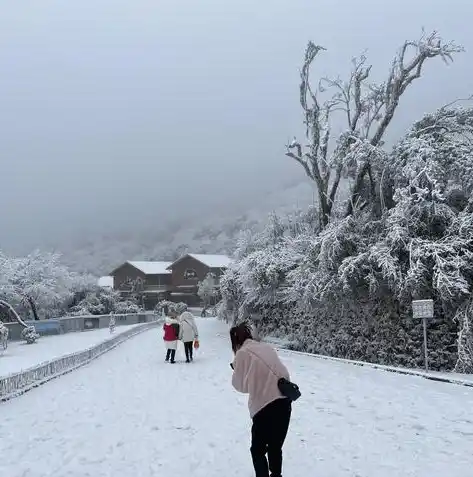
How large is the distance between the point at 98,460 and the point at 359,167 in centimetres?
1624

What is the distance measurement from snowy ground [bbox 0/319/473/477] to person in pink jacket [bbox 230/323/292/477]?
119 centimetres

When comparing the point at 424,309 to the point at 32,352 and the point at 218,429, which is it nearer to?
the point at 218,429

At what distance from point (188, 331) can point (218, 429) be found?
906 cm

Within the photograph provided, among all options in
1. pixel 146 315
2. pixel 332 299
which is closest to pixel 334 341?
pixel 332 299

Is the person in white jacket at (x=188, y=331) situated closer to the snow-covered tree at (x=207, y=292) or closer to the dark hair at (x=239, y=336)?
the dark hair at (x=239, y=336)

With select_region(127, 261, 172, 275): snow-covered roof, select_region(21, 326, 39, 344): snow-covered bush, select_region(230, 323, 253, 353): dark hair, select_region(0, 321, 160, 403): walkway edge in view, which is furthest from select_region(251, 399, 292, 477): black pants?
select_region(127, 261, 172, 275): snow-covered roof

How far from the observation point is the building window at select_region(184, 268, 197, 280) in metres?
97.2

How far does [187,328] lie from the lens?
55.6ft

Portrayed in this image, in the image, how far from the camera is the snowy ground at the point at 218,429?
6.26m

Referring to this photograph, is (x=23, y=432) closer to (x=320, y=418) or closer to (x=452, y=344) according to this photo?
(x=320, y=418)

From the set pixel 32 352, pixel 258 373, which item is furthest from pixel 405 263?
pixel 32 352

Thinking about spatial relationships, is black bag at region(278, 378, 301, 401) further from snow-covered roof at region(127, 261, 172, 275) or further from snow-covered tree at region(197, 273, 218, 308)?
snow-covered roof at region(127, 261, 172, 275)

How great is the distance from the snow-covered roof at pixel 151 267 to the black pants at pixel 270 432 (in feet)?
309

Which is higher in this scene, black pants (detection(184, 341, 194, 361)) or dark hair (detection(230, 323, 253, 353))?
dark hair (detection(230, 323, 253, 353))
